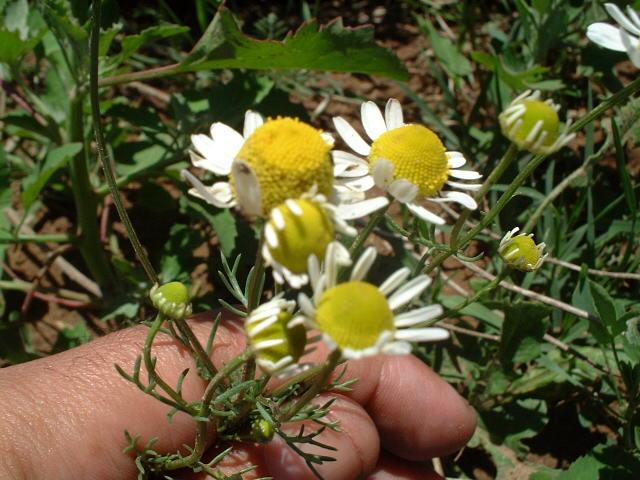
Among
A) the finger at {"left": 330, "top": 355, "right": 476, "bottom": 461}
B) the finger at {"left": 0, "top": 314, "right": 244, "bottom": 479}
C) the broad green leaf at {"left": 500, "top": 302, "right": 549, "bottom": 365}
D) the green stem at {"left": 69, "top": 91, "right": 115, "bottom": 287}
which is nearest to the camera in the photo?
the finger at {"left": 0, "top": 314, "right": 244, "bottom": 479}

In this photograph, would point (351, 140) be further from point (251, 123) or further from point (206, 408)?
point (206, 408)

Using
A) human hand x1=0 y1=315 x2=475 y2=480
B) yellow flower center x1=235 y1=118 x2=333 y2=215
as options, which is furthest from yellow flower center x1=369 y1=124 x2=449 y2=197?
human hand x1=0 y1=315 x2=475 y2=480

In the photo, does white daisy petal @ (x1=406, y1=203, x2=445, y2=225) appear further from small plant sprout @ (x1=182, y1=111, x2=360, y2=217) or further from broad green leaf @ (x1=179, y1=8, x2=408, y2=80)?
broad green leaf @ (x1=179, y1=8, x2=408, y2=80)

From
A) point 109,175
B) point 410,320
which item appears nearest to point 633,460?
point 410,320

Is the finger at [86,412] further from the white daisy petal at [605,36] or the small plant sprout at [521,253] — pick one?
the white daisy petal at [605,36]

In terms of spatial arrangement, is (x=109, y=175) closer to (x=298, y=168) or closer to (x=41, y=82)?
(x=298, y=168)

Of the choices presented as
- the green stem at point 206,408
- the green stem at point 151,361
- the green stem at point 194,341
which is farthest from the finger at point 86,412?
the green stem at point 151,361

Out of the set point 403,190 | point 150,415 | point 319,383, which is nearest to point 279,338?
point 319,383
